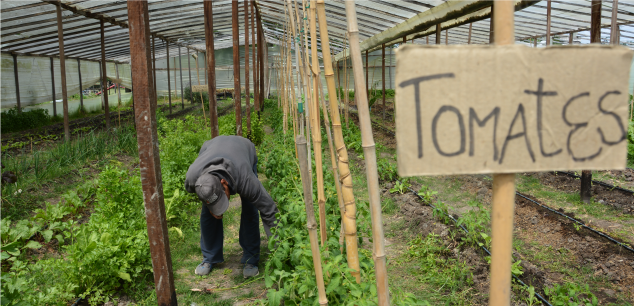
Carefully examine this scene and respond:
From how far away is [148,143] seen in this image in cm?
246

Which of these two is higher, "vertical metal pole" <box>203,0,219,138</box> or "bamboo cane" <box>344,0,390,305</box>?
"vertical metal pole" <box>203,0,219,138</box>

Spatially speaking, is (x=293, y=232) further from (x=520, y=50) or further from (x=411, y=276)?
(x=520, y=50)

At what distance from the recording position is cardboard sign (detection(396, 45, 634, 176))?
949mm

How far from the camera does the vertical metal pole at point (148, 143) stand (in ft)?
7.72

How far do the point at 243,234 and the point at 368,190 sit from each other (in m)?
2.89

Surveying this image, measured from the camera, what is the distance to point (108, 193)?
4.36 m

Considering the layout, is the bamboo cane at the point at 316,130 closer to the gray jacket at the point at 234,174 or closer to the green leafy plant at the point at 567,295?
the gray jacket at the point at 234,174

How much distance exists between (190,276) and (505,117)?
3611mm

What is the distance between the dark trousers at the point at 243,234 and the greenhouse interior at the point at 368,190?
0.02 metres

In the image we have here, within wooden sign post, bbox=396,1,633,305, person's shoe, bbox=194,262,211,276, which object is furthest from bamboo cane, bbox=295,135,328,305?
person's shoe, bbox=194,262,211,276

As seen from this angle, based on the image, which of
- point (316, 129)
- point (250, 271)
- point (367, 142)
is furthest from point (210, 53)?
point (367, 142)

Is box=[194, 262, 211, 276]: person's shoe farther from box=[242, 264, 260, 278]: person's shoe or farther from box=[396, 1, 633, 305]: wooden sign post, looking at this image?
box=[396, 1, 633, 305]: wooden sign post

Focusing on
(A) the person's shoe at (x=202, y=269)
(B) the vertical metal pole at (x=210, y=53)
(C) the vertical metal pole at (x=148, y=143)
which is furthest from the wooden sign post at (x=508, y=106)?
(B) the vertical metal pole at (x=210, y=53)

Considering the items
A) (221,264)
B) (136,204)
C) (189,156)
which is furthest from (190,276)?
(189,156)
